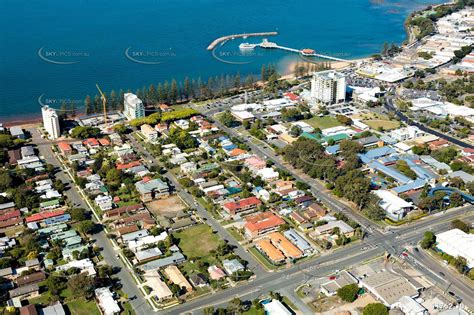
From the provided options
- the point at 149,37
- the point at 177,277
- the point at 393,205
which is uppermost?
the point at 149,37

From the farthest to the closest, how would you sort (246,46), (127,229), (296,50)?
1. (246,46)
2. (296,50)
3. (127,229)

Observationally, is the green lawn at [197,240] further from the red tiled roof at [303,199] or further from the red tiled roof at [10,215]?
the red tiled roof at [10,215]

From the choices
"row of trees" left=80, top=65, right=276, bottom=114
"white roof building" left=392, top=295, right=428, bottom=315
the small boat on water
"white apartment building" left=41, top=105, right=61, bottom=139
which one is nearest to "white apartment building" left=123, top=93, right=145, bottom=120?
"row of trees" left=80, top=65, right=276, bottom=114

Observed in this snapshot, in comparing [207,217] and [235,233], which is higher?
[207,217]

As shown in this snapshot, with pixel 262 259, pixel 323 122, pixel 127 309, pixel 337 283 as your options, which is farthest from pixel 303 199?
pixel 323 122

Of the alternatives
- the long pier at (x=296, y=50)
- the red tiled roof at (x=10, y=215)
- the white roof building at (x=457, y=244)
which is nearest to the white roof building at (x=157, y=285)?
the red tiled roof at (x=10, y=215)

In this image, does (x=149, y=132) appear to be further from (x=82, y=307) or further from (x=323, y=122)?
(x=82, y=307)

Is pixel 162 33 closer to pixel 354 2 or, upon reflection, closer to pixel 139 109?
pixel 139 109
